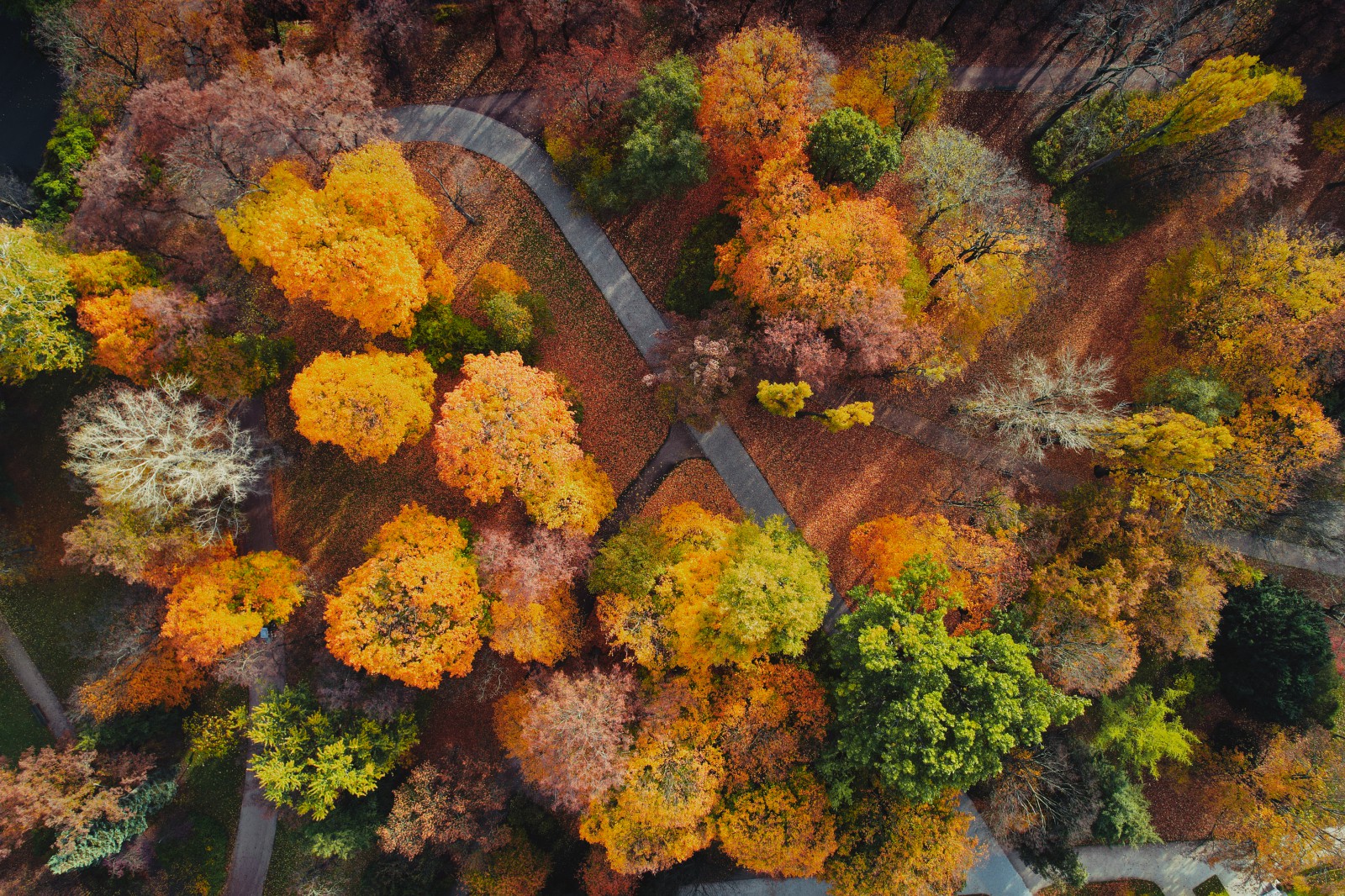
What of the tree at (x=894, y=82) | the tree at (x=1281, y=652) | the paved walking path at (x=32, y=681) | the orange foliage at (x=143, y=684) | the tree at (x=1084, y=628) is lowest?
the paved walking path at (x=32, y=681)

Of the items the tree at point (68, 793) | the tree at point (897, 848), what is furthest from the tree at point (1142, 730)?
the tree at point (68, 793)

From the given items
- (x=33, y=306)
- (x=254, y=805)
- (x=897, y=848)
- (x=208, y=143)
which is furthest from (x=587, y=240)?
(x=254, y=805)

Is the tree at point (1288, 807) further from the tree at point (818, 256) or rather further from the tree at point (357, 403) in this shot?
the tree at point (357, 403)

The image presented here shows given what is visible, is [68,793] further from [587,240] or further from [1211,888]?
[1211,888]

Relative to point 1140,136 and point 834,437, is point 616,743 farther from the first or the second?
point 1140,136

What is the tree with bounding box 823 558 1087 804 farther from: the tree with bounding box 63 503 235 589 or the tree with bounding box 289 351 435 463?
the tree with bounding box 63 503 235 589

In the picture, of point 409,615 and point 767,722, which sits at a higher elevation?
point 767,722

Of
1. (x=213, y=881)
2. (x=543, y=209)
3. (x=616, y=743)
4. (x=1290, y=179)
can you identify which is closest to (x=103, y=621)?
(x=213, y=881)
